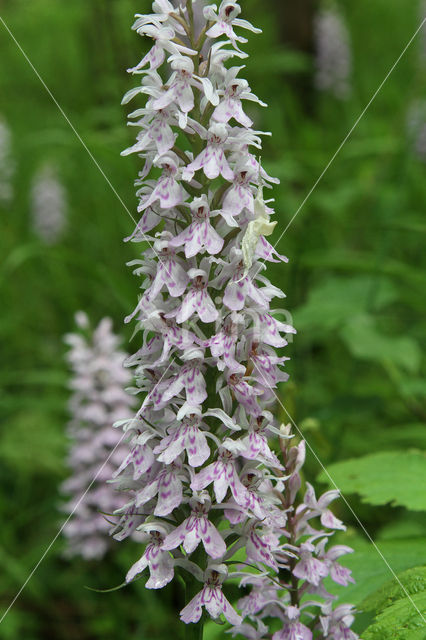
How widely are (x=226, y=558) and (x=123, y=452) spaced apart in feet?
8.30

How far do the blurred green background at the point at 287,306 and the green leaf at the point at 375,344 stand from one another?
1 centimetres

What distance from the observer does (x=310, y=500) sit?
1876mm

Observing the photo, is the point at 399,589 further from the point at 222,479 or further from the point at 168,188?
the point at 168,188

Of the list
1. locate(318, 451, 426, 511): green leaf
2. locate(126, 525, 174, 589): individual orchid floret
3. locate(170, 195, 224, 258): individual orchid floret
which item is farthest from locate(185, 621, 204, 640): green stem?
locate(170, 195, 224, 258): individual orchid floret

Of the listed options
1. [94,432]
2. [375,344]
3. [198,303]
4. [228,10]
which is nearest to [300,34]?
[375,344]

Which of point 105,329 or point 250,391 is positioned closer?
point 250,391

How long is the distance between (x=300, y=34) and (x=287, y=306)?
6397mm

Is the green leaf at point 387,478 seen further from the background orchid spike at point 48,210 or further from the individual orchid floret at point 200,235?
the background orchid spike at point 48,210

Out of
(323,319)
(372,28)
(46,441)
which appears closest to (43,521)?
(46,441)

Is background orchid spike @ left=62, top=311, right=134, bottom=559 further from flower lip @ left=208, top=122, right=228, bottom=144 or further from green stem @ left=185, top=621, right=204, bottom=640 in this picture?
flower lip @ left=208, top=122, right=228, bottom=144

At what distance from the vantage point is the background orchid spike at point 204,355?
5.45 feet

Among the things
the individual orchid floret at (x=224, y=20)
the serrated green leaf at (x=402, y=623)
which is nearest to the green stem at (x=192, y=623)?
the serrated green leaf at (x=402, y=623)

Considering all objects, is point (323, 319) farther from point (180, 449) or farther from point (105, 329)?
point (180, 449)

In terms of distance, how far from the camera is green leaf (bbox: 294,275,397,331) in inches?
165
